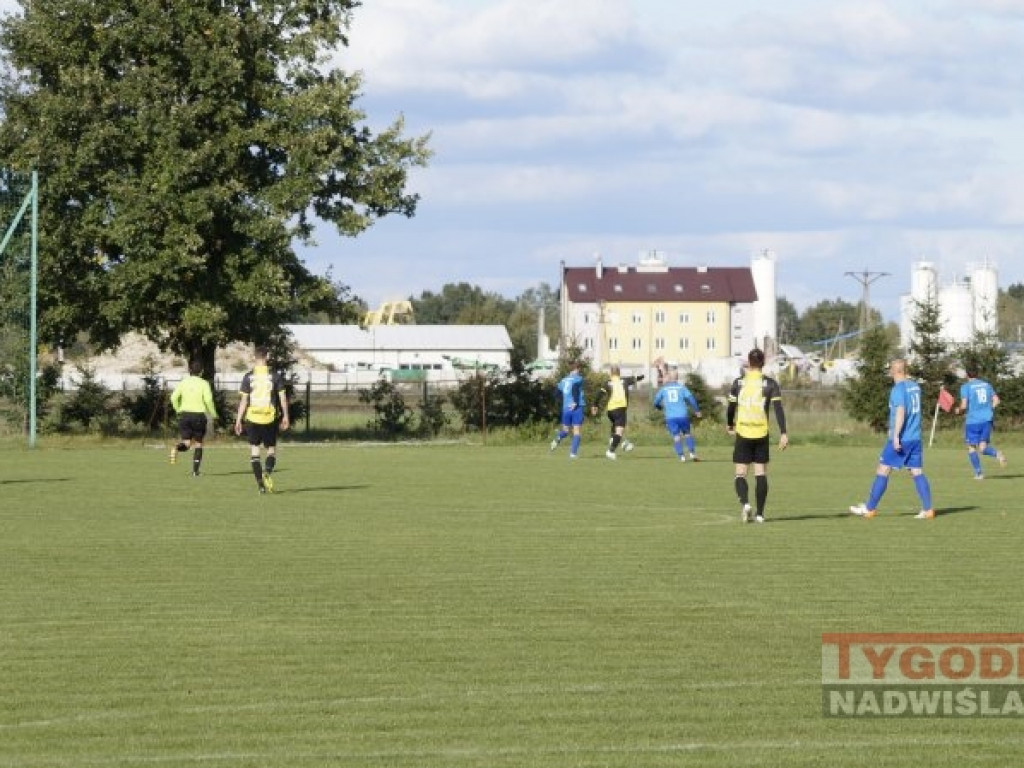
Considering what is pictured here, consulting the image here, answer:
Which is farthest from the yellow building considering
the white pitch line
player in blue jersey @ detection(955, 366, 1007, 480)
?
the white pitch line

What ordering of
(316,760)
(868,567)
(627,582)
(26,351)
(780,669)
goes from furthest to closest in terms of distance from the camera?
1. (26,351)
2. (868,567)
3. (627,582)
4. (780,669)
5. (316,760)

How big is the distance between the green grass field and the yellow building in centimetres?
13162

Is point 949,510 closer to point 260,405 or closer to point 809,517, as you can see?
point 809,517

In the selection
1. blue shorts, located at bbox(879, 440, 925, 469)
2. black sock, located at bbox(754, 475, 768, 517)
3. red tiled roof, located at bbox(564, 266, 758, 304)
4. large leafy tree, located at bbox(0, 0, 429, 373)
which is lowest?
black sock, located at bbox(754, 475, 768, 517)

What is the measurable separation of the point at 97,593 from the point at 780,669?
5956 millimetres

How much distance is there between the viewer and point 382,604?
13758mm

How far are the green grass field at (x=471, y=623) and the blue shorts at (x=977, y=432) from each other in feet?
19.7

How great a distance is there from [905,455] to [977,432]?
11.1 metres

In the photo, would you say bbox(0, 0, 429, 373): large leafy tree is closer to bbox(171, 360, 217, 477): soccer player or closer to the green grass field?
bbox(171, 360, 217, 477): soccer player

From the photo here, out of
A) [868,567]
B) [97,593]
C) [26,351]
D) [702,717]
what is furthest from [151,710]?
[26,351]

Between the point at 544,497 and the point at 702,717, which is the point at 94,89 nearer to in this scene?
the point at 544,497

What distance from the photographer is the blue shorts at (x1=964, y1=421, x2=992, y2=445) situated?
1272 inches

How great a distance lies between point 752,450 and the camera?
67.7 ft

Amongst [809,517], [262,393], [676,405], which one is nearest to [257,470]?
[262,393]
